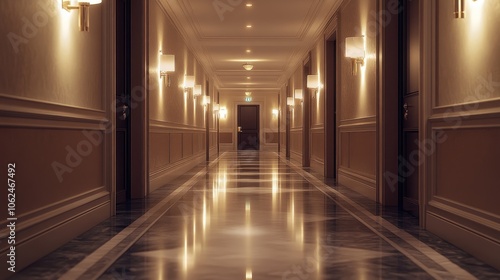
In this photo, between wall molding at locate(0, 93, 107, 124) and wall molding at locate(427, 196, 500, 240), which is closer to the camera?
wall molding at locate(0, 93, 107, 124)

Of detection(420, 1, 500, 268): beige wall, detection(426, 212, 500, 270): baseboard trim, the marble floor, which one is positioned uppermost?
detection(420, 1, 500, 268): beige wall

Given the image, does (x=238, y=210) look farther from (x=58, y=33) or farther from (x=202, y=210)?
(x=58, y=33)

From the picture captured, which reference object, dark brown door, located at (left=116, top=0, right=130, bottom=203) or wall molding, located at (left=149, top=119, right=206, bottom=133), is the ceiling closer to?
dark brown door, located at (left=116, top=0, right=130, bottom=203)

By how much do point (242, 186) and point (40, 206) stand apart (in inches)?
212

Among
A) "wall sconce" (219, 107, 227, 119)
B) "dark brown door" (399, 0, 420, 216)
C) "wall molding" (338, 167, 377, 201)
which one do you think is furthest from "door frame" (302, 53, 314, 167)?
"wall sconce" (219, 107, 227, 119)

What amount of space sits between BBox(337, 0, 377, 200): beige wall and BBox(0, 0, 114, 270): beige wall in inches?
140

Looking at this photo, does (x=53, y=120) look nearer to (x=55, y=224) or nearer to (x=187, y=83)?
(x=55, y=224)

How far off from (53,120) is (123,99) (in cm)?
301

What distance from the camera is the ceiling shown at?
9680 millimetres

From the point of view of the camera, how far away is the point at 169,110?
32.7 feet

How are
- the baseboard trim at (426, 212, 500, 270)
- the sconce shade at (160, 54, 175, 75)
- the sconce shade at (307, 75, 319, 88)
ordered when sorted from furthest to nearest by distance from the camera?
the sconce shade at (307, 75, 319, 88)
the sconce shade at (160, 54, 175, 75)
the baseboard trim at (426, 212, 500, 270)

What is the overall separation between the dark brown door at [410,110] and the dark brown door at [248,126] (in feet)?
73.9

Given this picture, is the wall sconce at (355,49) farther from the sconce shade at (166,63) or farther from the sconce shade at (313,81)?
the sconce shade at (313,81)

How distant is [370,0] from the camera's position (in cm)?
727
